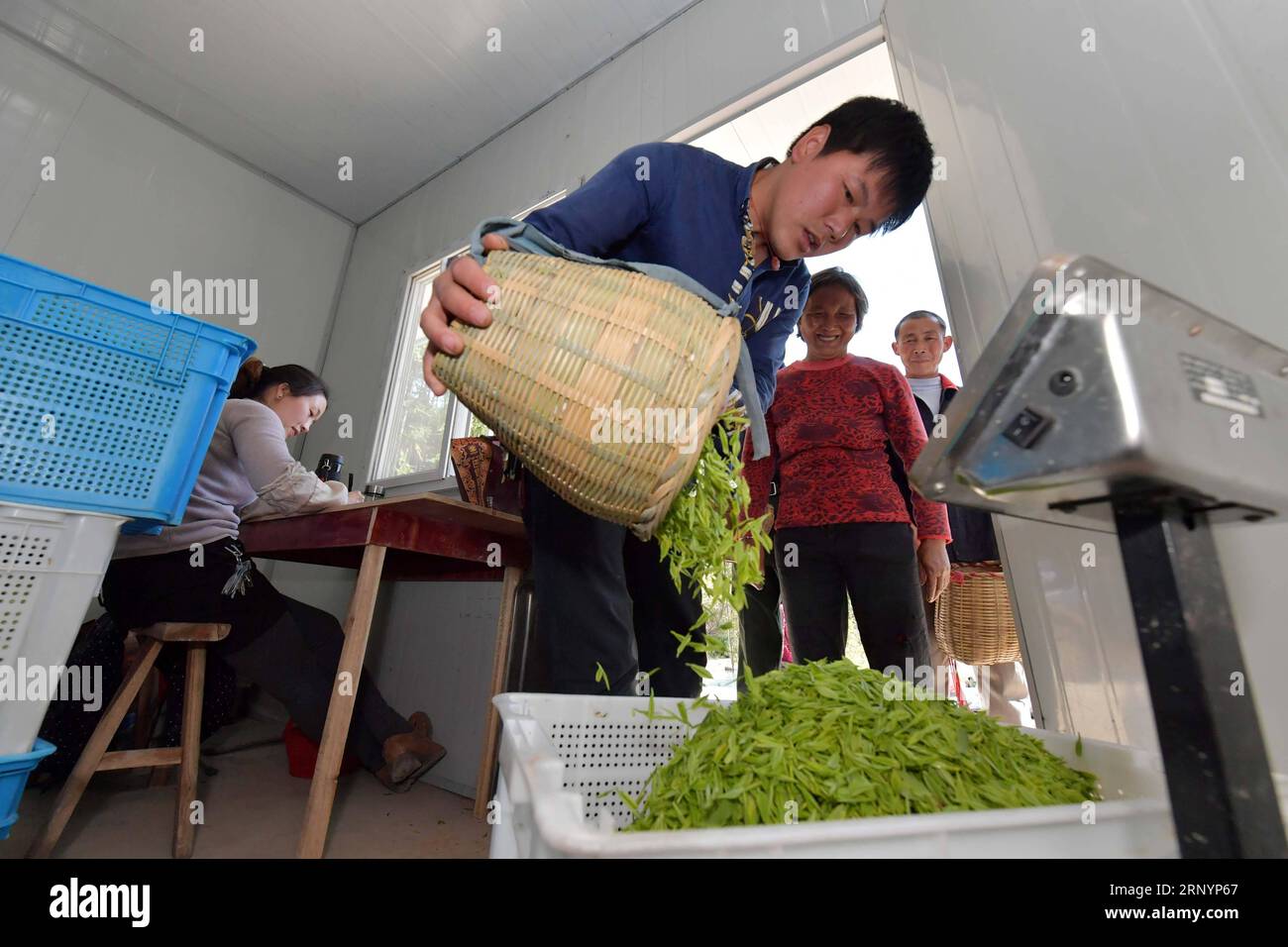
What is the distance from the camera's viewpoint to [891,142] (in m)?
0.93

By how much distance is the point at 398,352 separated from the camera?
318 centimetres

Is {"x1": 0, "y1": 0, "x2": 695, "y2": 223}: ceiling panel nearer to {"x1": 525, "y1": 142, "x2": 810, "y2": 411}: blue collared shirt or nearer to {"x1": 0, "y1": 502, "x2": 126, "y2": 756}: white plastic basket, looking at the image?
{"x1": 525, "y1": 142, "x2": 810, "y2": 411}: blue collared shirt

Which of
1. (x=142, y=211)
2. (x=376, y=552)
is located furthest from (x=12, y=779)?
(x=142, y=211)

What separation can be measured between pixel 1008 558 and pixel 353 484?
290 centimetres

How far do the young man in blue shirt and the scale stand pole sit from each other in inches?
24.9

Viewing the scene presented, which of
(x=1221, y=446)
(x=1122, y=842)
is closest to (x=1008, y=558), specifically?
(x=1122, y=842)

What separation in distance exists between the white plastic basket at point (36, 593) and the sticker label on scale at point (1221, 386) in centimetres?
142

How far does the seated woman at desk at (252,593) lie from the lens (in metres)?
1.44

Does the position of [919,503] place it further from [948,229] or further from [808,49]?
[808,49]

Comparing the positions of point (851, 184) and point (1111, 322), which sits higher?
point (851, 184)

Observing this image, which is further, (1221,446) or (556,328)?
(556,328)

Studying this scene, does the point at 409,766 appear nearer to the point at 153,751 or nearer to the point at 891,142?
the point at 153,751

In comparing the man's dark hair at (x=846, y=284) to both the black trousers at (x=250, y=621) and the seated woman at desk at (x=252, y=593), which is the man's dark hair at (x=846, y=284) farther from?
the black trousers at (x=250, y=621)

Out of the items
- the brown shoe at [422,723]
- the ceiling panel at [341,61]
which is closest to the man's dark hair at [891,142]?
the ceiling panel at [341,61]
